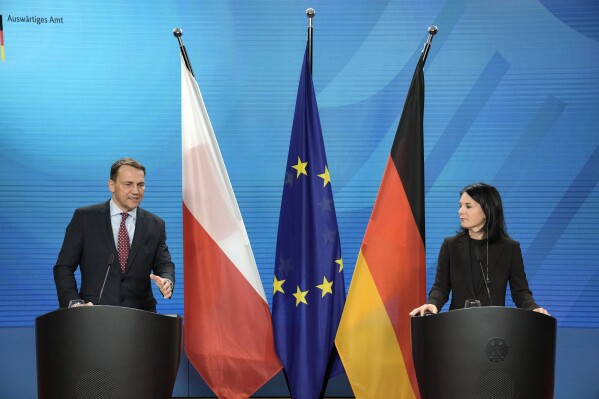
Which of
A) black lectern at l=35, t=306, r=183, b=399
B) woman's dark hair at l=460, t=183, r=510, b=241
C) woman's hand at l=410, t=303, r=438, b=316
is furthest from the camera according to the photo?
woman's dark hair at l=460, t=183, r=510, b=241

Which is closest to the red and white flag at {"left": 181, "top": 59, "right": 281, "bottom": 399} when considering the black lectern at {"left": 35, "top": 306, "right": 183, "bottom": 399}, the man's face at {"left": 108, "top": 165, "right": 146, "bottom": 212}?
the man's face at {"left": 108, "top": 165, "right": 146, "bottom": 212}

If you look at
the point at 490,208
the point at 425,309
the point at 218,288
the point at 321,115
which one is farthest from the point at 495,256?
the point at 321,115

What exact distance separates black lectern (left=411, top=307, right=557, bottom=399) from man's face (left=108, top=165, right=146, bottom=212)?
1739 millimetres

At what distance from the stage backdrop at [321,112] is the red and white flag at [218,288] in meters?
0.65

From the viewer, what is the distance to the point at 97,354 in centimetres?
283

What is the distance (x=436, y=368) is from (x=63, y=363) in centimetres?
150

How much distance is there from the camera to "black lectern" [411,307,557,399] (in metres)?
2.87

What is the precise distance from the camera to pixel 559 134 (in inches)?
193

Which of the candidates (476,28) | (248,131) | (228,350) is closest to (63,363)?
(228,350)

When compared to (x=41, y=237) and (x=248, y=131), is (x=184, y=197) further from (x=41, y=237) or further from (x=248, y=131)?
(x=41, y=237)

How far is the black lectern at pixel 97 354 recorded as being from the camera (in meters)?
2.83

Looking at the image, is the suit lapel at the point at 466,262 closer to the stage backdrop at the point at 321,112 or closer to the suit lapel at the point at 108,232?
the stage backdrop at the point at 321,112

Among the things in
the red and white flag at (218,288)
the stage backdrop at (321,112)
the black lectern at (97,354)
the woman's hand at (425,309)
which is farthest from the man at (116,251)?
the woman's hand at (425,309)

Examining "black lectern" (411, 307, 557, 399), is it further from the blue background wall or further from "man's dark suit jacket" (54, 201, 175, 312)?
the blue background wall
